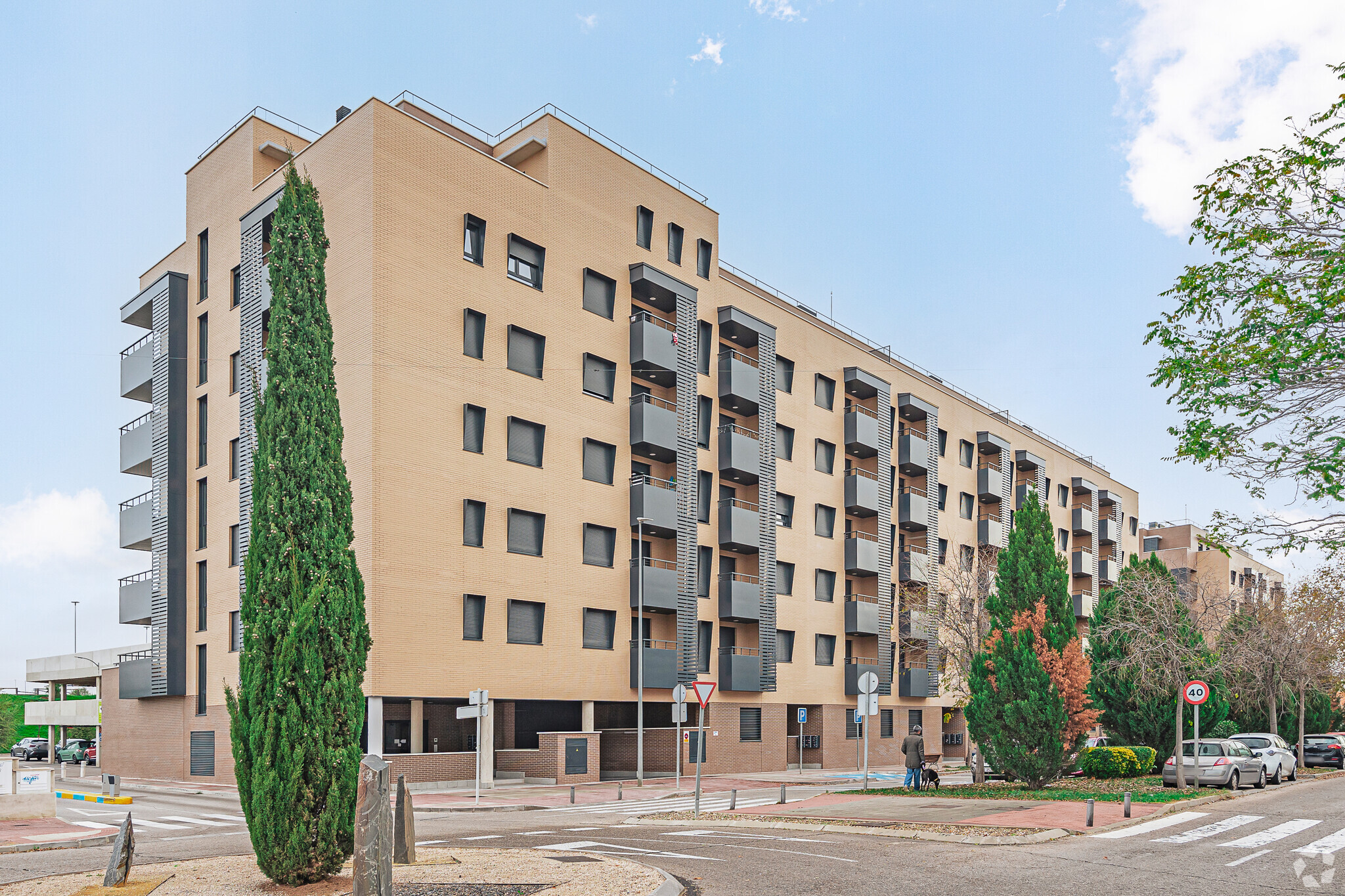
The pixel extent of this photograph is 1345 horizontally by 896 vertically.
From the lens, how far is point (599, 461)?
134 feet

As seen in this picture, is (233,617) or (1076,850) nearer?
(1076,850)

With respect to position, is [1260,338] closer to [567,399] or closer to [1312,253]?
[1312,253]

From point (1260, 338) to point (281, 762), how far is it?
1128cm

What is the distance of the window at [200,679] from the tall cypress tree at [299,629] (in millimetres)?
29821

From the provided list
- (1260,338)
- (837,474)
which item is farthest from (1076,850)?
(837,474)

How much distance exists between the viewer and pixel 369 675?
32.5 meters

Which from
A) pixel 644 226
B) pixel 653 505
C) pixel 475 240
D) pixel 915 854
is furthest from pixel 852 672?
pixel 915 854

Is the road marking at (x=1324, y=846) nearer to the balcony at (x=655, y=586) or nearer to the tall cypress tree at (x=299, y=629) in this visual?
the tall cypress tree at (x=299, y=629)

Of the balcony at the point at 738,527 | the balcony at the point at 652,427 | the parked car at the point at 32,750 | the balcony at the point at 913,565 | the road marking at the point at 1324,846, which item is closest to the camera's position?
the road marking at the point at 1324,846

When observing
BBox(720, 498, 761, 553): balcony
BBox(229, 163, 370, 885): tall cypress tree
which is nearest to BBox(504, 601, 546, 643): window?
BBox(720, 498, 761, 553): balcony

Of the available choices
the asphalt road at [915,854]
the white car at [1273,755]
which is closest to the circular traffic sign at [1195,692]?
the asphalt road at [915,854]

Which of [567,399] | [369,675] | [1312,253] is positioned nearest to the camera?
[1312,253]

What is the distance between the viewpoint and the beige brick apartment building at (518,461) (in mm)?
34375

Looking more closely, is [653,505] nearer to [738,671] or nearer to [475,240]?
[738,671]
